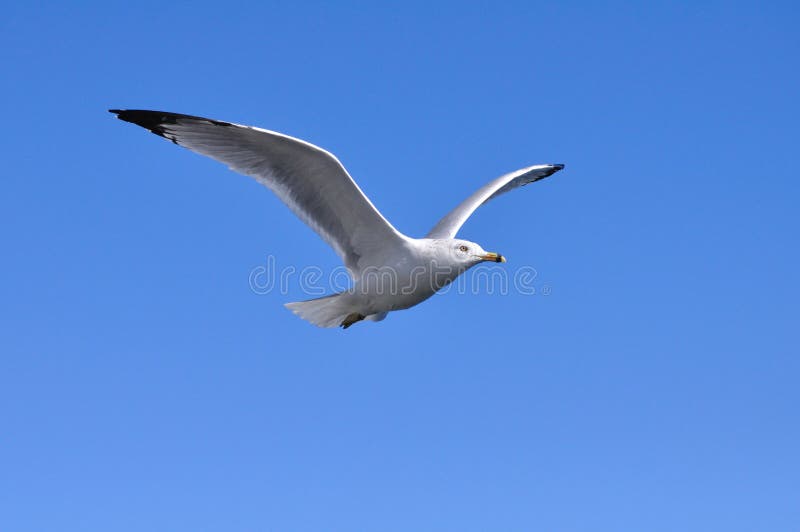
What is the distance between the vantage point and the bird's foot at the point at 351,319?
8109 mm

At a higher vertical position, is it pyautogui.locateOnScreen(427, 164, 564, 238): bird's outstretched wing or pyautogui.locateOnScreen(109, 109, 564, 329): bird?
pyautogui.locateOnScreen(427, 164, 564, 238): bird's outstretched wing

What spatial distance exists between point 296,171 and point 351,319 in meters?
1.54

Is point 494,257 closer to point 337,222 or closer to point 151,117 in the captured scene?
point 337,222

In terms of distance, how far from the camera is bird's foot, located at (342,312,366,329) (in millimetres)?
8109

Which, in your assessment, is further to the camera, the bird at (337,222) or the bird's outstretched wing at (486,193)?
the bird's outstretched wing at (486,193)

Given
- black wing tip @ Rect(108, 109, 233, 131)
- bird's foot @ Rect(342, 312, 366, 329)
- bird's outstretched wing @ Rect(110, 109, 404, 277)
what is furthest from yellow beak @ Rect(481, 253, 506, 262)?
black wing tip @ Rect(108, 109, 233, 131)

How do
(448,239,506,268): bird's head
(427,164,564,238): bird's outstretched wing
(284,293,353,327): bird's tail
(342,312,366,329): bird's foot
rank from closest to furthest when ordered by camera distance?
(448,239,506,268): bird's head → (284,293,353,327): bird's tail → (342,312,366,329): bird's foot → (427,164,564,238): bird's outstretched wing

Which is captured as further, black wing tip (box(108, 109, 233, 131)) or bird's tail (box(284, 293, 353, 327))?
bird's tail (box(284, 293, 353, 327))

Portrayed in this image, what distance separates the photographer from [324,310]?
8.11 metres

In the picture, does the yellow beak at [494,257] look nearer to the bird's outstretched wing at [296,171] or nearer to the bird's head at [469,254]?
the bird's head at [469,254]

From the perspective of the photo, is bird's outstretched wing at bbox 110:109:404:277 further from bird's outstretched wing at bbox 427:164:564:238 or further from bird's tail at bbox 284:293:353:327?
bird's outstretched wing at bbox 427:164:564:238

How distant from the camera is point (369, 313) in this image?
8.09 metres

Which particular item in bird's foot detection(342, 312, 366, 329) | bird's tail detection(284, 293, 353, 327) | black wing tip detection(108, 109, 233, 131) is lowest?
bird's foot detection(342, 312, 366, 329)

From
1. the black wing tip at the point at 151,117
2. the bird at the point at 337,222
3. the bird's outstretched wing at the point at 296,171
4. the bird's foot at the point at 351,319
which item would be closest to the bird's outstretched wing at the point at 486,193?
Answer: the bird at the point at 337,222
